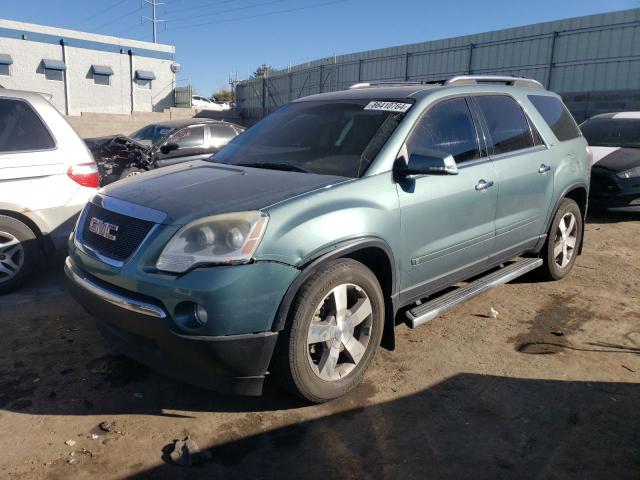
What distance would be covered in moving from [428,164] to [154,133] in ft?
30.9

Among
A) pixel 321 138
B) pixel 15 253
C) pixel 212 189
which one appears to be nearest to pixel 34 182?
pixel 15 253

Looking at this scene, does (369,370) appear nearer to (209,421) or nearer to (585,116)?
(209,421)

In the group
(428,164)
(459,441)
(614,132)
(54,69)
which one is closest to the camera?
(459,441)

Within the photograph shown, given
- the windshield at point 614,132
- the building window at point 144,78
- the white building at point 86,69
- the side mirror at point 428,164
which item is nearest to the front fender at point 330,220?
the side mirror at point 428,164

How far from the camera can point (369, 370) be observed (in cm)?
352

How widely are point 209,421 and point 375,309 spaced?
115 centimetres

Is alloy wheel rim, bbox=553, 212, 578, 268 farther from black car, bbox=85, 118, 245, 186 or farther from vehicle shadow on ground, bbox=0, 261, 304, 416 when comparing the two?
black car, bbox=85, 118, 245, 186

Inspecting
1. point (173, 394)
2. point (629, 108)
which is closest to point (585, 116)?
point (629, 108)

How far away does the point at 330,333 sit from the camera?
2.98 m

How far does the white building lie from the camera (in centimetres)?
2992

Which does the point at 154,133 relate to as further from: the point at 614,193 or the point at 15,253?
the point at 614,193

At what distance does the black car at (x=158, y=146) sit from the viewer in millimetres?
8305

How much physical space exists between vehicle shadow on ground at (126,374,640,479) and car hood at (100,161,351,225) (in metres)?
1.22

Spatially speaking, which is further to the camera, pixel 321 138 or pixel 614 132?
pixel 614 132
